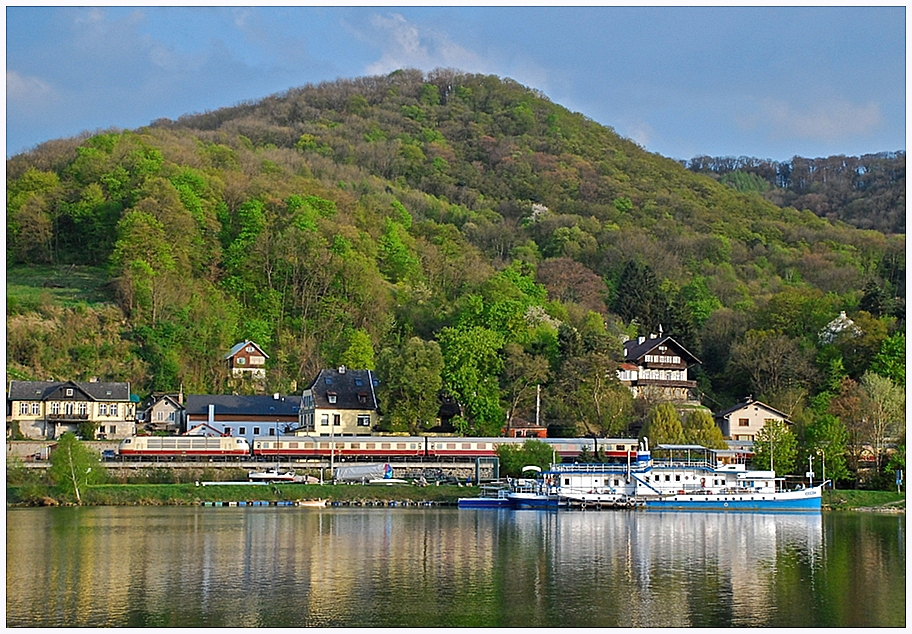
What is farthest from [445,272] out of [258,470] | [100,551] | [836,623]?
[836,623]

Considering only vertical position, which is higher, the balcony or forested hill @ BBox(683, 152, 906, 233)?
forested hill @ BBox(683, 152, 906, 233)

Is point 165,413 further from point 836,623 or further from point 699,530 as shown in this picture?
point 836,623

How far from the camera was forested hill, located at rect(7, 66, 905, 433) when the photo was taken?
80125mm

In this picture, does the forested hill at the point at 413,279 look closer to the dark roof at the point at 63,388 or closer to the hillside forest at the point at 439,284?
the hillside forest at the point at 439,284

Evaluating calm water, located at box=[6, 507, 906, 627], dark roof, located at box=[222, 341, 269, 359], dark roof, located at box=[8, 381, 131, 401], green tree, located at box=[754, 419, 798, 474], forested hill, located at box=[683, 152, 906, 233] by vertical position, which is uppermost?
forested hill, located at box=[683, 152, 906, 233]

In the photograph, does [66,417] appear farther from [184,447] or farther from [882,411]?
[882,411]

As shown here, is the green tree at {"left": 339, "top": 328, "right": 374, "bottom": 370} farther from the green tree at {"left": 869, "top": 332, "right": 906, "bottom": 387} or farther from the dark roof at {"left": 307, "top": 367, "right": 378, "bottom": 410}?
the green tree at {"left": 869, "top": 332, "right": 906, "bottom": 387}

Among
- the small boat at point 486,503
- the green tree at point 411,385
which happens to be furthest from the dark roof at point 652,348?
the small boat at point 486,503

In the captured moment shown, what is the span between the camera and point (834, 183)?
16350cm

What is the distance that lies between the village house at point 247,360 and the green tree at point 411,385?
12469 millimetres

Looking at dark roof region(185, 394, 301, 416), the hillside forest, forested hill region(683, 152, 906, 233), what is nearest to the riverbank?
the hillside forest

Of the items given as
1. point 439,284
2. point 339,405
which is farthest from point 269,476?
point 439,284

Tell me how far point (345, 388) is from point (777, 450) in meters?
29.1

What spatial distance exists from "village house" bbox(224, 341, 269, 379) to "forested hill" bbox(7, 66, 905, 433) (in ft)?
2.93
